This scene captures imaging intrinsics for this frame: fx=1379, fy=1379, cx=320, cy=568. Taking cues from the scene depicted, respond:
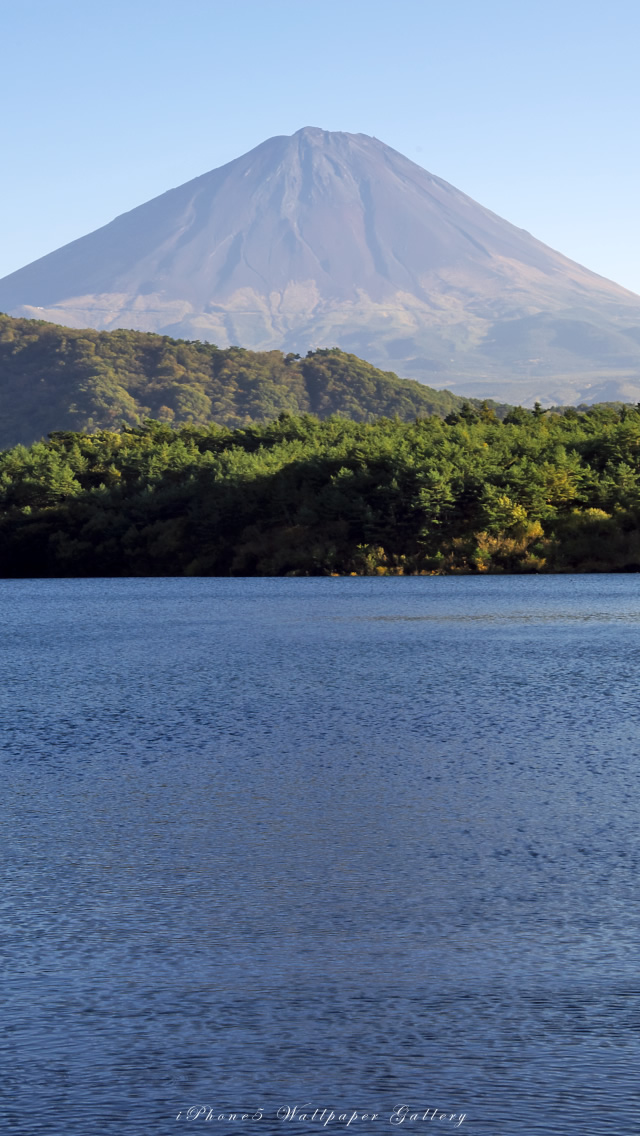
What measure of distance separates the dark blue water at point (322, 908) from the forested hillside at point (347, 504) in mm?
48215

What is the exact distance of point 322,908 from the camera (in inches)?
415

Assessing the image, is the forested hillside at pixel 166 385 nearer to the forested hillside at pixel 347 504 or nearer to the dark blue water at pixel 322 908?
the forested hillside at pixel 347 504

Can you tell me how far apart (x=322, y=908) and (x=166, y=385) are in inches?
6789

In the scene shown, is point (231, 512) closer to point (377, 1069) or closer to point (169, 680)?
point (169, 680)

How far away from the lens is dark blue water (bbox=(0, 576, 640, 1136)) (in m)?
7.06

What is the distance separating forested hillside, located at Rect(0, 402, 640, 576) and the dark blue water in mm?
48215

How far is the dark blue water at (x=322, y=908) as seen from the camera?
23.2ft

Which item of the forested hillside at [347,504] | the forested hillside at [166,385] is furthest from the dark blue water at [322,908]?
the forested hillside at [166,385]

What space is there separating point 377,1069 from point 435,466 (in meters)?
70.1

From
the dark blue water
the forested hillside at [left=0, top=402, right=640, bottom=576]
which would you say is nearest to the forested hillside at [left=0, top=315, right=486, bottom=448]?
the forested hillside at [left=0, top=402, right=640, bottom=576]

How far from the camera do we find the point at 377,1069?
7254 mm

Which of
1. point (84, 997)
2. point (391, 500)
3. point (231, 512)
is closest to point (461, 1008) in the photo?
point (84, 997)

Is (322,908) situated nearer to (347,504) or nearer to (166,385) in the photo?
(347,504)

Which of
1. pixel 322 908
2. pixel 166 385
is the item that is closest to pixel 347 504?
pixel 322 908
